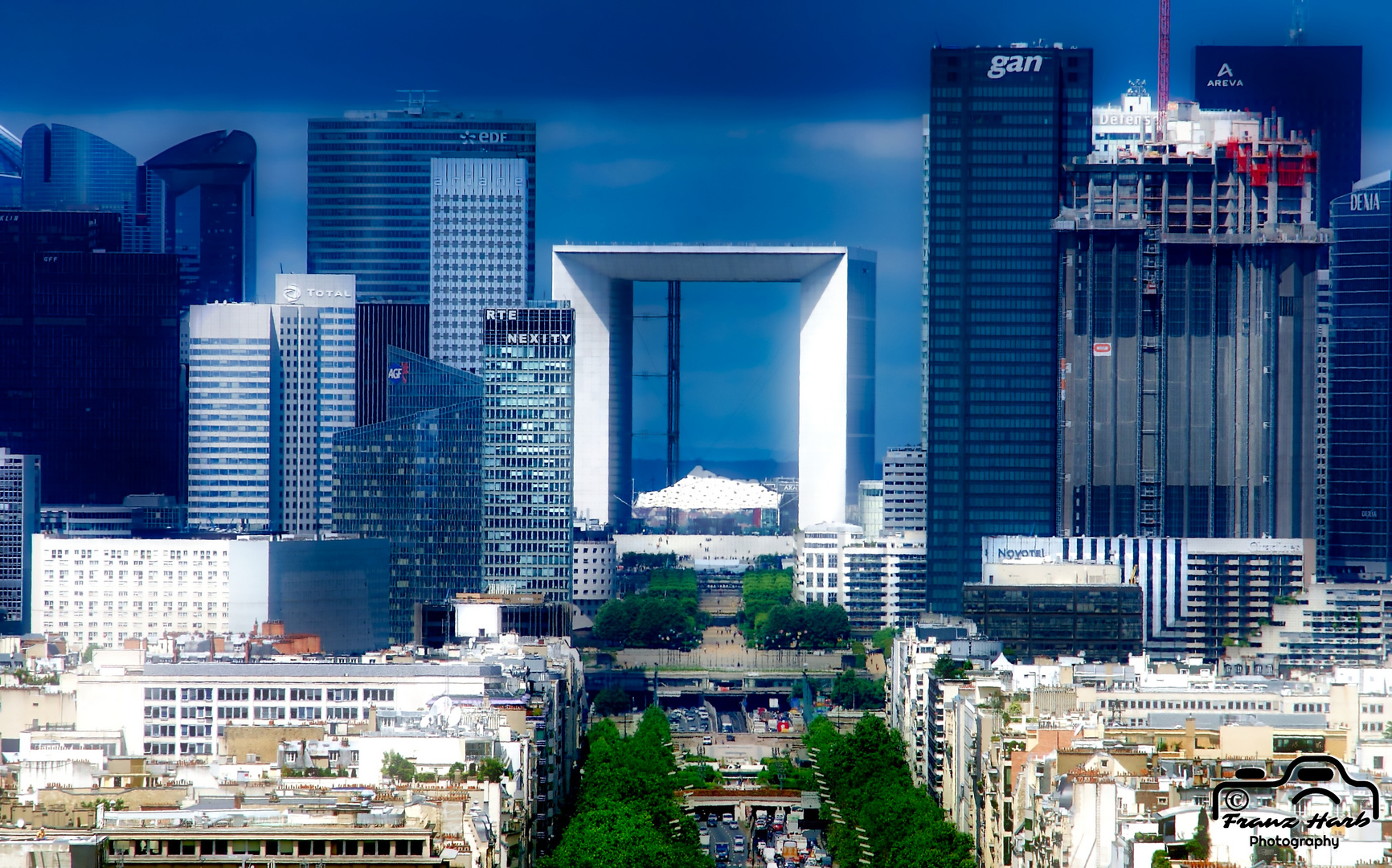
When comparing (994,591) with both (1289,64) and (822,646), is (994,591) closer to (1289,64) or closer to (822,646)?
(822,646)

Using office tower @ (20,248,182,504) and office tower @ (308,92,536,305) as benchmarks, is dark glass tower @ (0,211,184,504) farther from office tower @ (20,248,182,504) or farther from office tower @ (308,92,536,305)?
office tower @ (308,92,536,305)

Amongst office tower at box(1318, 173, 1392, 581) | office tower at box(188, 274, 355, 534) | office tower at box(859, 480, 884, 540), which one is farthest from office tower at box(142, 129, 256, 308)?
office tower at box(1318, 173, 1392, 581)

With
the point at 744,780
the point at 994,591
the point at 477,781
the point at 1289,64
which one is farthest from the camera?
the point at 1289,64

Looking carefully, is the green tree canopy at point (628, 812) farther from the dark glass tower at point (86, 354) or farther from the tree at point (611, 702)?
the dark glass tower at point (86, 354)

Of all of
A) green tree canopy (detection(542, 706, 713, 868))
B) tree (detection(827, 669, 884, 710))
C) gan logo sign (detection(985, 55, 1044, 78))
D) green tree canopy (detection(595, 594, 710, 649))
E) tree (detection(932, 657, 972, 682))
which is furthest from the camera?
green tree canopy (detection(595, 594, 710, 649))

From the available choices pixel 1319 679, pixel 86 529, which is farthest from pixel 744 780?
pixel 86 529

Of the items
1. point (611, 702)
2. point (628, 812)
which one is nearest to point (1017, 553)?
point (611, 702)

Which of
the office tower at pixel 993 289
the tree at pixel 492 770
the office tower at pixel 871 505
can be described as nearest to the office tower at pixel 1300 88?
the office tower at pixel 871 505
